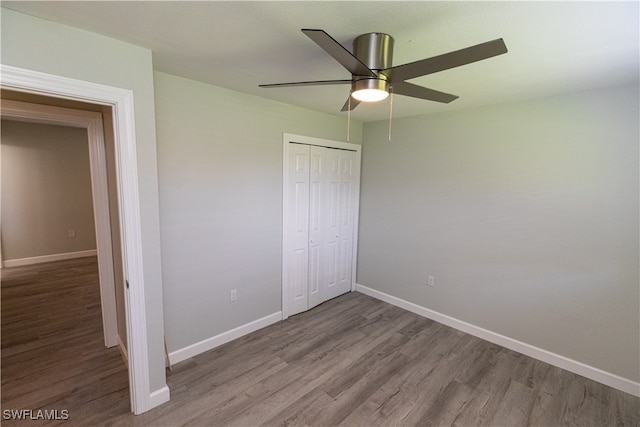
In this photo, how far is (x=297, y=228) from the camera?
128 inches

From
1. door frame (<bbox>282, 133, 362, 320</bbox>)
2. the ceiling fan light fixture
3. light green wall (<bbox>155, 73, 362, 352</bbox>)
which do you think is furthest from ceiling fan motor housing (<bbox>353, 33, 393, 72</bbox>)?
door frame (<bbox>282, 133, 362, 320</bbox>)

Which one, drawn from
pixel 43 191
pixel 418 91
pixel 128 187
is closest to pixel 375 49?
pixel 418 91

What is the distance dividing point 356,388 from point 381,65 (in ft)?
7.51

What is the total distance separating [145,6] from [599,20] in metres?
2.10

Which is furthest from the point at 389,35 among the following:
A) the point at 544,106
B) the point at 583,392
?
the point at 583,392

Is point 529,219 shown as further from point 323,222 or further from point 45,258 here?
point 45,258

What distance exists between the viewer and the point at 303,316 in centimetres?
333

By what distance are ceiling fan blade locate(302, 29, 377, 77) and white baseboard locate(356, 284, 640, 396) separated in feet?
9.48

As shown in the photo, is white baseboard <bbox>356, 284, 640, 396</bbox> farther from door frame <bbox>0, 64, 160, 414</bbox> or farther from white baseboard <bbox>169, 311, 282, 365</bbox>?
door frame <bbox>0, 64, 160, 414</bbox>

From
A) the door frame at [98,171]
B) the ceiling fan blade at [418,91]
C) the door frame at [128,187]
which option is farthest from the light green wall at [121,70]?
the ceiling fan blade at [418,91]

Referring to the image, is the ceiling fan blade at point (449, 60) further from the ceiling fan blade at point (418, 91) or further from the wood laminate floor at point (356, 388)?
the wood laminate floor at point (356, 388)

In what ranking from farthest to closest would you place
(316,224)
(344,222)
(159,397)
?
(344,222) < (316,224) < (159,397)

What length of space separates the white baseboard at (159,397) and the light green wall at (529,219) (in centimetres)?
268

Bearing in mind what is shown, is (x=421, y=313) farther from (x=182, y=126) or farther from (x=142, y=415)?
(x=182, y=126)
